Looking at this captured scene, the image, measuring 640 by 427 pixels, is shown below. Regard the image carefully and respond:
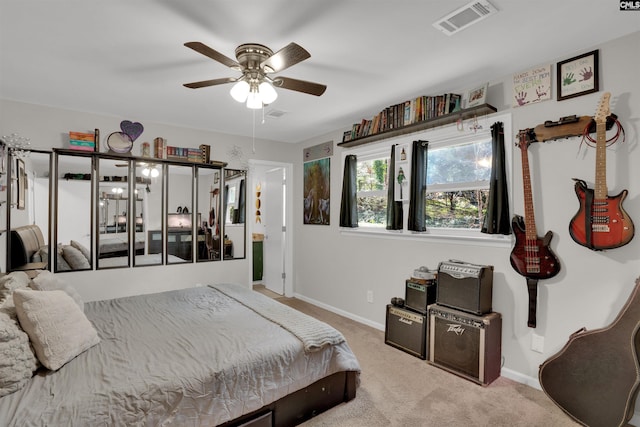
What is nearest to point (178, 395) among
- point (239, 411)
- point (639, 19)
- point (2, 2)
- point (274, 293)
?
point (239, 411)

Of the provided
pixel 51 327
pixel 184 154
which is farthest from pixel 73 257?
pixel 51 327

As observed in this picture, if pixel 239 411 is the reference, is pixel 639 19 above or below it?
above

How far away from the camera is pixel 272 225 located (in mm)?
5375

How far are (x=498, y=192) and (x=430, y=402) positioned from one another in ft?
5.46

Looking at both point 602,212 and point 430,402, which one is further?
point 430,402

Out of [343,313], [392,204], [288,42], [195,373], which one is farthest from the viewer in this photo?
[343,313]

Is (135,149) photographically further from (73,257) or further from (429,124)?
(429,124)

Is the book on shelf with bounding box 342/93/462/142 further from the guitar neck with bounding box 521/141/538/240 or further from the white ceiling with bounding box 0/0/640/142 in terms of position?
the guitar neck with bounding box 521/141/538/240

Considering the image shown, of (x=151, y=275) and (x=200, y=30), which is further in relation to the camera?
(x=151, y=275)

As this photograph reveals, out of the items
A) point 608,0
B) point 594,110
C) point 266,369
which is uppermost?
point 608,0

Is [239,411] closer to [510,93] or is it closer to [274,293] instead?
[510,93]

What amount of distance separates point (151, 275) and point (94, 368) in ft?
7.84

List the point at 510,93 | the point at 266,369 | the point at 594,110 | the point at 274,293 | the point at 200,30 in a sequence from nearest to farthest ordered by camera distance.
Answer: the point at 266,369
the point at 200,30
the point at 594,110
the point at 510,93
the point at 274,293

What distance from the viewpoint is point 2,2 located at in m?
1.70
